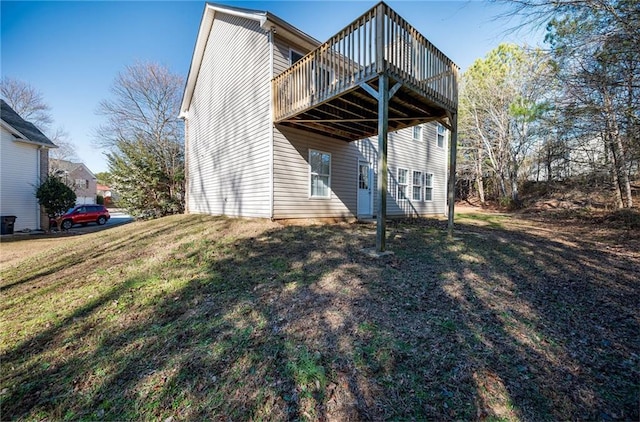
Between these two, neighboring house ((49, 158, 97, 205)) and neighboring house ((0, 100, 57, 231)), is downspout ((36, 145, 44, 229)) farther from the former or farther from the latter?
neighboring house ((49, 158, 97, 205))

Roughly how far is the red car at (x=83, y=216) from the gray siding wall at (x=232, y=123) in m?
9.71

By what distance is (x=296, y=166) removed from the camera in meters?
8.36

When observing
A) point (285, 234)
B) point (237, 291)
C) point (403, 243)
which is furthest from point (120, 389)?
point (403, 243)

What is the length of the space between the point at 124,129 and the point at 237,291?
23.7 metres

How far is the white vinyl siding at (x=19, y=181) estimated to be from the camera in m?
13.0

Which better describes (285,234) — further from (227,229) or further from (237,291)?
(237,291)

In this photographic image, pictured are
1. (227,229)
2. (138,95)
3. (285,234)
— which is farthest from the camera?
(138,95)

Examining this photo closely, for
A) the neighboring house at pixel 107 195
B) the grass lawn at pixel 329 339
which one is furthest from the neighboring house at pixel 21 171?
the neighboring house at pixel 107 195

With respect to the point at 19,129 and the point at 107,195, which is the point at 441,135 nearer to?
the point at 19,129

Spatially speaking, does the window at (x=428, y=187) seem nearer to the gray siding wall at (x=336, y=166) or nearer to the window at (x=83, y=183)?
the gray siding wall at (x=336, y=166)

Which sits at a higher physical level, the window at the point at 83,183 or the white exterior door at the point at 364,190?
the window at the point at 83,183

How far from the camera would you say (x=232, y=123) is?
9820mm

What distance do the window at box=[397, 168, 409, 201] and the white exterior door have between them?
1.98 metres

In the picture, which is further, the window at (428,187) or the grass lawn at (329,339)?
the window at (428,187)
